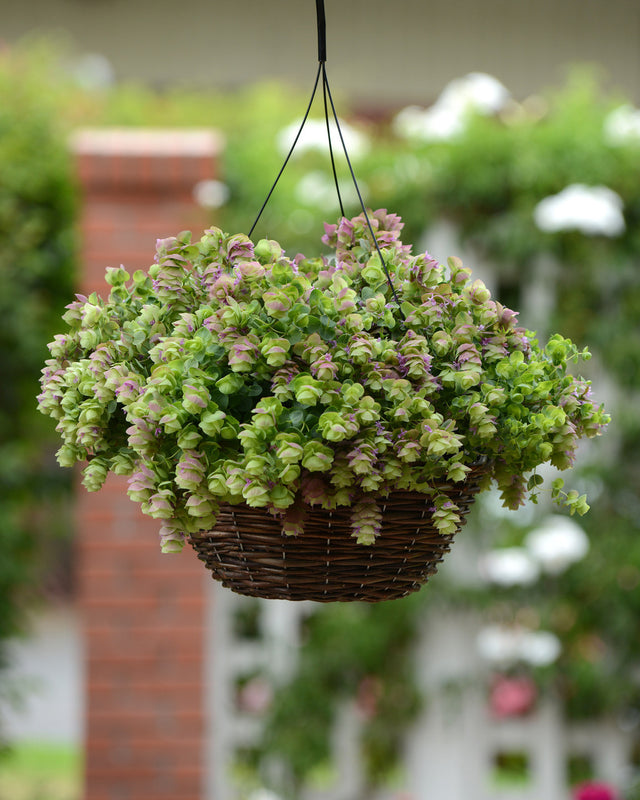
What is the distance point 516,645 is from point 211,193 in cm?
178

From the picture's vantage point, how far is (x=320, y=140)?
11.7 ft

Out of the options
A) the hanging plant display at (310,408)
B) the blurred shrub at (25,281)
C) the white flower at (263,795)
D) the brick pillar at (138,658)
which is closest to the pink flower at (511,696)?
the white flower at (263,795)

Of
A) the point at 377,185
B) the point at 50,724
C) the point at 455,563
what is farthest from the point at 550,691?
the point at 50,724

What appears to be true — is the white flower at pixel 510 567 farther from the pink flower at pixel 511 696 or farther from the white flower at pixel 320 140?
the white flower at pixel 320 140

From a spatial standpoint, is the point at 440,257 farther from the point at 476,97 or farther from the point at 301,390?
the point at 301,390

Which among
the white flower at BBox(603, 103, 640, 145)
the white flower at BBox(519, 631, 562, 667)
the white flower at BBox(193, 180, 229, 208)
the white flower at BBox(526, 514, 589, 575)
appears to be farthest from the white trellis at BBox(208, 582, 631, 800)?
the white flower at BBox(603, 103, 640, 145)

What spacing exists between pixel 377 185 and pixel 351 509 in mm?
2475

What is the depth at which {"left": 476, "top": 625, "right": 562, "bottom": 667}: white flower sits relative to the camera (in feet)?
11.2

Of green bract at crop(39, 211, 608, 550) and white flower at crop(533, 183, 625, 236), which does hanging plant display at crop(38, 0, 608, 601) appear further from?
white flower at crop(533, 183, 625, 236)

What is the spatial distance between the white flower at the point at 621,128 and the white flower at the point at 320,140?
0.79 m

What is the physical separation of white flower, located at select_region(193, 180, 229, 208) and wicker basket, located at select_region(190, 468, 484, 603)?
90.2 inches

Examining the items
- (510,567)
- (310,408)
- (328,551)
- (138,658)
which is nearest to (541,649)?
(510,567)

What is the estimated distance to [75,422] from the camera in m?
1.35

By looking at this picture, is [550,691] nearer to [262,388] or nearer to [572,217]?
[572,217]
